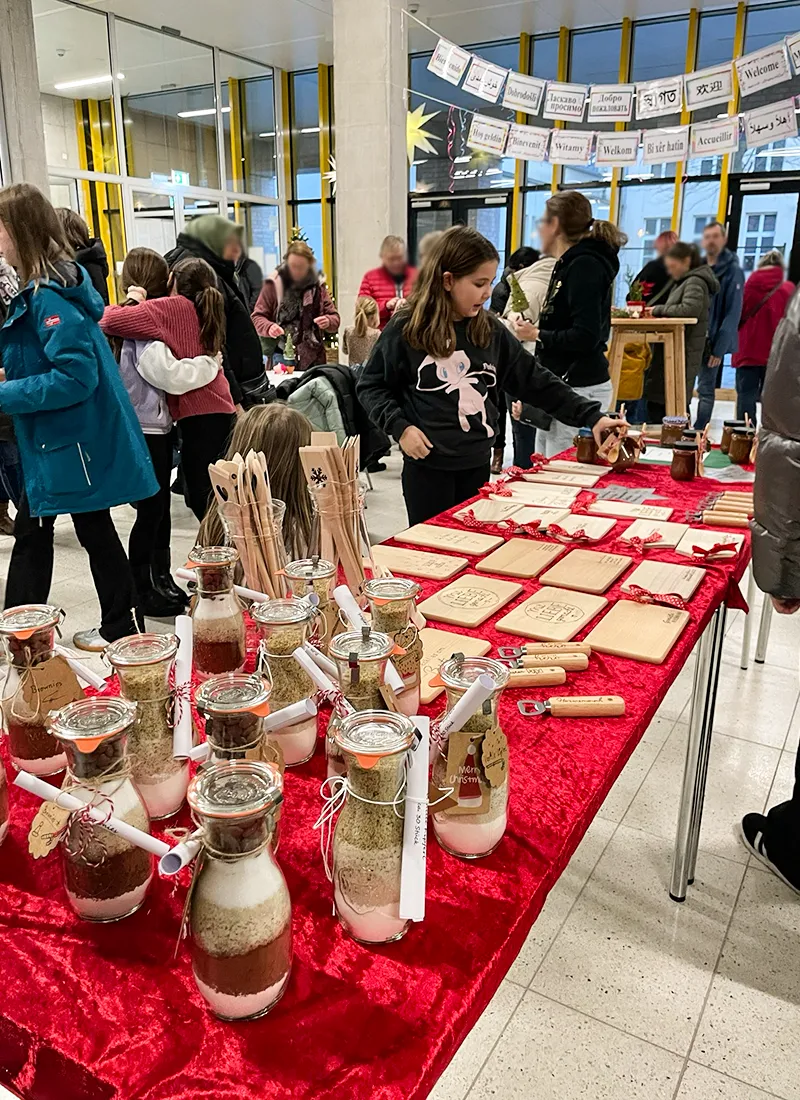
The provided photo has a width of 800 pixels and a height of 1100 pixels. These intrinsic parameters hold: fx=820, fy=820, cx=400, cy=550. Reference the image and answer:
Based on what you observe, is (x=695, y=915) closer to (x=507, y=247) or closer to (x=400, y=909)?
(x=400, y=909)

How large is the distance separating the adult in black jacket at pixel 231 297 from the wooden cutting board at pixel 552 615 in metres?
2.39

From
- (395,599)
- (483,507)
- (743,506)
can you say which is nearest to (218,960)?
(395,599)

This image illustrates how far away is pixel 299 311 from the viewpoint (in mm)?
5707

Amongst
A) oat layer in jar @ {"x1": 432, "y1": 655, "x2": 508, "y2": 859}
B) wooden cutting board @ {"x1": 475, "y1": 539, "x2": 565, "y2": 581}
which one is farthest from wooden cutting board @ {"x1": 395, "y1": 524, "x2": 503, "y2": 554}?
oat layer in jar @ {"x1": 432, "y1": 655, "x2": 508, "y2": 859}

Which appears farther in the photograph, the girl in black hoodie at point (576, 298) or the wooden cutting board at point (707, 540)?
the girl in black hoodie at point (576, 298)

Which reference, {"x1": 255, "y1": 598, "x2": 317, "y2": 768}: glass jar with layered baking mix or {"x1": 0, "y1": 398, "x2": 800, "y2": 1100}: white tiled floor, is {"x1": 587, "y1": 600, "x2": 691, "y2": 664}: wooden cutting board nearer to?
{"x1": 255, "y1": 598, "x2": 317, "y2": 768}: glass jar with layered baking mix

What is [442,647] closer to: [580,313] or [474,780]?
[474,780]

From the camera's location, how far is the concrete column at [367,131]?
6.12 m

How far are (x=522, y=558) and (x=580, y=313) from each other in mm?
→ 1957

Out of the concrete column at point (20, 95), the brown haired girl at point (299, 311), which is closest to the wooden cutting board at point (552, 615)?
the brown haired girl at point (299, 311)

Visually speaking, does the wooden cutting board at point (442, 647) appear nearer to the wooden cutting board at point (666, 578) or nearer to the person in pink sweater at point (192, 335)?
the wooden cutting board at point (666, 578)

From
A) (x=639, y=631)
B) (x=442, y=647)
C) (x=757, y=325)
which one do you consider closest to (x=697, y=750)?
(x=639, y=631)

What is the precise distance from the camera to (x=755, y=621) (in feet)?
11.0

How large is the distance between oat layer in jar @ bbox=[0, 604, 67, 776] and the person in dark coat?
9.64 feet
